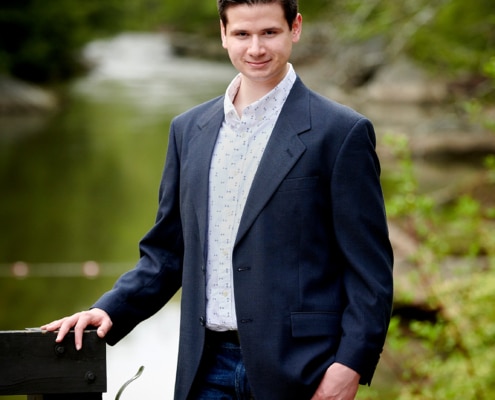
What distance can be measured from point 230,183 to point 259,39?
0.30m

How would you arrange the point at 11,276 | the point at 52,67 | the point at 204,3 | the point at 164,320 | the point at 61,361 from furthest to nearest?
the point at 204,3
the point at 52,67
the point at 11,276
the point at 164,320
the point at 61,361

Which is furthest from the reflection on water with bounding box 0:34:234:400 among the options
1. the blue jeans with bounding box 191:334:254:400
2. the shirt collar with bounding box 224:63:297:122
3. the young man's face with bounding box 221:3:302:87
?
the young man's face with bounding box 221:3:302:87

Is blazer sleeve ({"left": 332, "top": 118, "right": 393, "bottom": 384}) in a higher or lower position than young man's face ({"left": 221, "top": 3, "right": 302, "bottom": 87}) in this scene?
lower

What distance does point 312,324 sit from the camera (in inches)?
80.3

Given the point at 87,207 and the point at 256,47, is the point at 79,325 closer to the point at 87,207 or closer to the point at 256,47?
the point at 256,47

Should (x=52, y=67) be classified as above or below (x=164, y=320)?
above

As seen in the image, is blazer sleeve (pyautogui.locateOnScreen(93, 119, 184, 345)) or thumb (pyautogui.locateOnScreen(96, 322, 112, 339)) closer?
thumb (pyautogui.locateOnScreen(96, 322, 112, 339))

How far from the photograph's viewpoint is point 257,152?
214 cm

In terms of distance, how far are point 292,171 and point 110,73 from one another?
126 ft

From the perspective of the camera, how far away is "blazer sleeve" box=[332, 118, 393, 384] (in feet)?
6.58

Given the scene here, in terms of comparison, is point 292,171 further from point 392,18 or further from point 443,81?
point 443,81

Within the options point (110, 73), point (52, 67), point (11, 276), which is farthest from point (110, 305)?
point (110, 73)

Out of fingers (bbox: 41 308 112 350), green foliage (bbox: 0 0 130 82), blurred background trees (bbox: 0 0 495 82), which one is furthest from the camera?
green foliage (bbox: 0 0 130 82)

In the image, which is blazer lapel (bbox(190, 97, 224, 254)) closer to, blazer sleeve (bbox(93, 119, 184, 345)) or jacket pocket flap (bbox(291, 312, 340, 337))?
blazer sleeve (bbox(93, 119, 184, 345))
